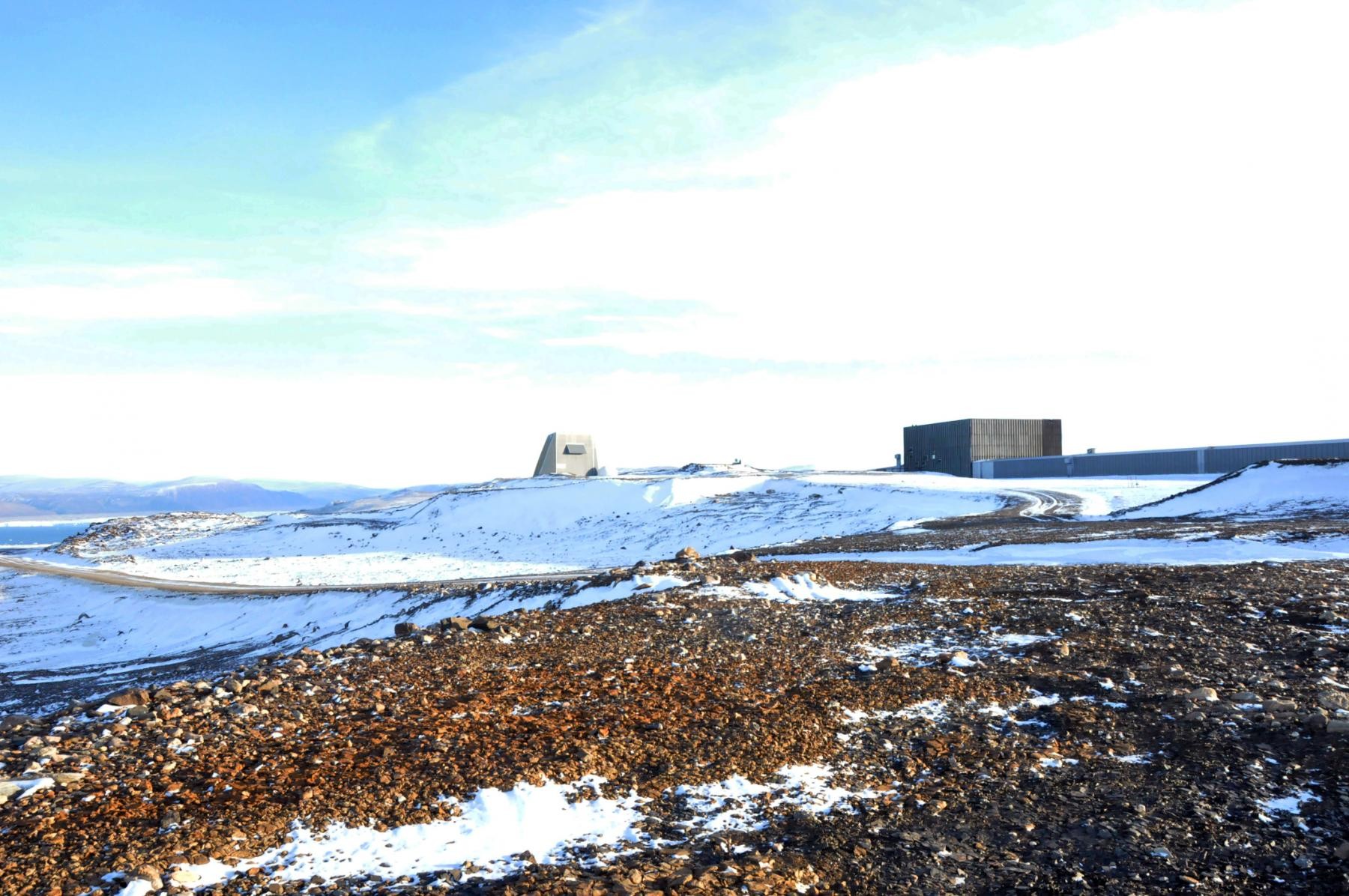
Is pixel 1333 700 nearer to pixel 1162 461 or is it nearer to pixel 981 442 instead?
pixel 1162 461

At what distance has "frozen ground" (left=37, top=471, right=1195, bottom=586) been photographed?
3684 cm

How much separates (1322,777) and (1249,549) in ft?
43.9

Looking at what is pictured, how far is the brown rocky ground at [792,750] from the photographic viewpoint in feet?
14.5

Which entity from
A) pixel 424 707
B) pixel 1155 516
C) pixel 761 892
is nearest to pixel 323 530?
pixel 1155 516

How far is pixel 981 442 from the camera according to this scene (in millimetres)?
75750

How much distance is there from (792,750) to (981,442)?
75110 millimetres

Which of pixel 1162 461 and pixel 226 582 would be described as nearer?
pixel 226 582

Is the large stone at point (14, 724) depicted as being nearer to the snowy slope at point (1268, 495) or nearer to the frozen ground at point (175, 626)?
the frozen ground at point (175, 626)

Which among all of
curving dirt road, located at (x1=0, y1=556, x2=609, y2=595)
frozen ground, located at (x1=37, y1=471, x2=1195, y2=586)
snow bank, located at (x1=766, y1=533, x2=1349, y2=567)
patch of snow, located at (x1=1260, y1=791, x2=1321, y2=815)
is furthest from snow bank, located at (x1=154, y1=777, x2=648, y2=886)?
frozen ground, located at (x1=37, y1=471, x2=1195, y2=586)

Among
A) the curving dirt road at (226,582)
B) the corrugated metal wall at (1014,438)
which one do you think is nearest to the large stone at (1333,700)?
the curving dirt road at (226,582)

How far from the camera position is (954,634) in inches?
382

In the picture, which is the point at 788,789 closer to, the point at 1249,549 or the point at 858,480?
the point at 1249,549

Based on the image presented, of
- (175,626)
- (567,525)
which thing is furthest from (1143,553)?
(567,525)

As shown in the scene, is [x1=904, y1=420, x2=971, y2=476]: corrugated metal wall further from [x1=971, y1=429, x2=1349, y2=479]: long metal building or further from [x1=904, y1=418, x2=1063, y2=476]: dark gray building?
[x1=971, y1=429, x2=1349, y2=479]: long metal building
